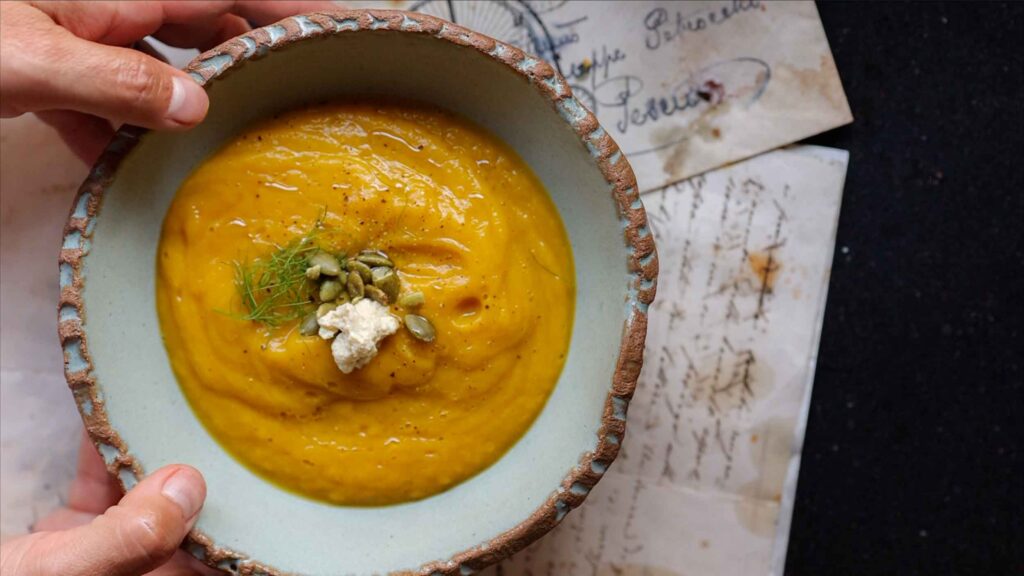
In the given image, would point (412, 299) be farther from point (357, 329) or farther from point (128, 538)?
point (128, 538)

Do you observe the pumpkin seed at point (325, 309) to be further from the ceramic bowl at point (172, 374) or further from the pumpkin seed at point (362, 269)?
the ceramic bowl at point (172, 374)

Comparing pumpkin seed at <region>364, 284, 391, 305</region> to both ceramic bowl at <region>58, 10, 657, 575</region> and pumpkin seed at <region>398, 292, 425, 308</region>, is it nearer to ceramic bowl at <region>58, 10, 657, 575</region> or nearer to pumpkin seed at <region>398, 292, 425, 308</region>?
pumpkin seed at <region>398, 292, 425, 308</region>

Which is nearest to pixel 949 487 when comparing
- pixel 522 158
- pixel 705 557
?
pixel 705 557

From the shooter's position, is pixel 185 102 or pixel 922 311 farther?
pixel 922 311

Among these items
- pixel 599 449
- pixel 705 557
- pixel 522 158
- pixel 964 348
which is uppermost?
pixel 522 158

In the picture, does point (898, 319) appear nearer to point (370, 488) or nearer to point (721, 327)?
point (721, 327)

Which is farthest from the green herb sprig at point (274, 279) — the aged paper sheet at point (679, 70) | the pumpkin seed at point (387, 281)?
the aged paper sheet at point (679, 70)
